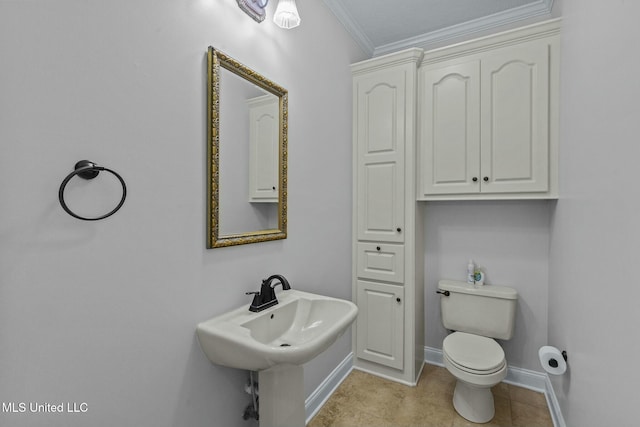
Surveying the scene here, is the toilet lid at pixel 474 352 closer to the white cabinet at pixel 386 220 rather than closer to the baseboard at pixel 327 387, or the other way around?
the white cabinet at pixel 386 220

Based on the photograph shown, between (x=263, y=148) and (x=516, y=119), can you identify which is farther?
(x=516, y=119)

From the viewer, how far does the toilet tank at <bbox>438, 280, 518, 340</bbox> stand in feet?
6.49

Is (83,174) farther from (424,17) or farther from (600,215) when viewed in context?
(424,17)

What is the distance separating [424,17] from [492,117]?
92 centimetres

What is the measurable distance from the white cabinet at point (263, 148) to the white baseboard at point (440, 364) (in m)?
1.29

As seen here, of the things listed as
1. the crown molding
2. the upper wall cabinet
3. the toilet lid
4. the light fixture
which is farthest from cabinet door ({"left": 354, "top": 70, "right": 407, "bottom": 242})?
the light fixture

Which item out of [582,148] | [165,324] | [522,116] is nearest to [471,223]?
[522,116]

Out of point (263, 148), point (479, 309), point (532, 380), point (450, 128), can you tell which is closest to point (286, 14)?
point (263, 148)

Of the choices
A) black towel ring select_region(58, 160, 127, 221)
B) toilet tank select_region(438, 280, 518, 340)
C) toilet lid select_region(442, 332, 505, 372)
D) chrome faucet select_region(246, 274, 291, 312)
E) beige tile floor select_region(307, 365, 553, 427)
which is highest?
black towel ring select_region(58, 160, 127, 221)

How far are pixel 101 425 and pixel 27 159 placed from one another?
0.77 m

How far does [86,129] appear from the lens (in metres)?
0.81

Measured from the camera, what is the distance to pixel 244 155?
134 centimetres

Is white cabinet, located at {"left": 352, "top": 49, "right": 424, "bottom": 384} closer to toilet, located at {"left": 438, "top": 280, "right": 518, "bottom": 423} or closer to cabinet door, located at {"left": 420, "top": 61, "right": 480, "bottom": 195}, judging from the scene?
cabinet door, located at {"left": 420, "top": 61, "right": 480, "bottom": 195}

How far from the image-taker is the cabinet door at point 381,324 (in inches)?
82.7
